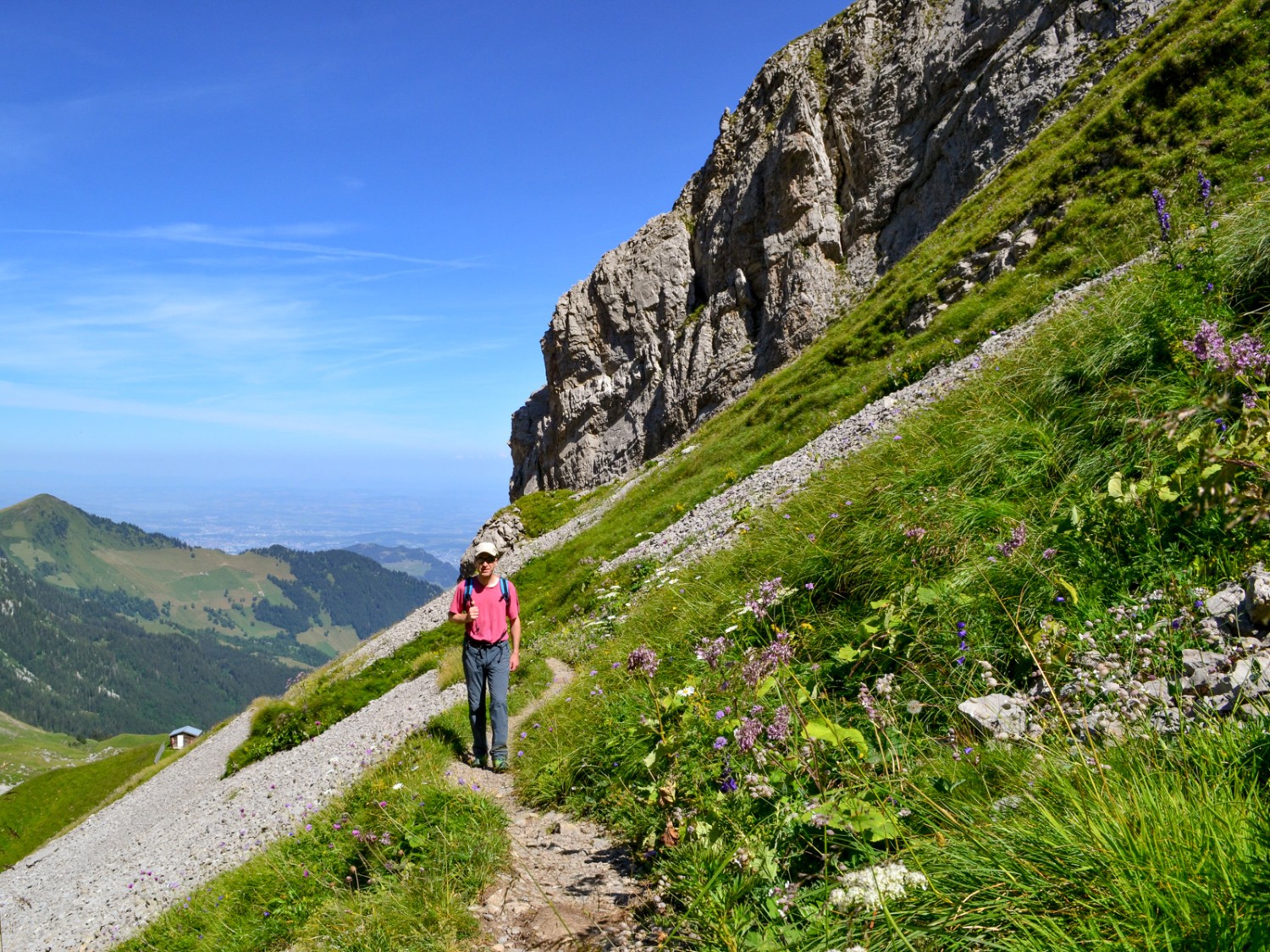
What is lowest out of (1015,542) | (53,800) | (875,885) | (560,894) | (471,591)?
(53,800)

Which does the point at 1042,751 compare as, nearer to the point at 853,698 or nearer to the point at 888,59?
the point at 853,698

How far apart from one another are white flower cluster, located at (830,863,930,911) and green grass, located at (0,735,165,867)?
8785cm

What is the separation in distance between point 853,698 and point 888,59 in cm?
6406

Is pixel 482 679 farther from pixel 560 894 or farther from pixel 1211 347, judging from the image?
pixel 1211 347

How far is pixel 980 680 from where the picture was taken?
516cm

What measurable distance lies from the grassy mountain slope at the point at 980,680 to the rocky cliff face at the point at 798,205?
131ft

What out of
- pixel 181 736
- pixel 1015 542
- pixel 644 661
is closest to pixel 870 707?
pixel 644 661

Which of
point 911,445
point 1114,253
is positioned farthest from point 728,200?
point 911,445

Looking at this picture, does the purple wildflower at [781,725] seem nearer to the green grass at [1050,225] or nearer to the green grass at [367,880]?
the green grass at [367,880]

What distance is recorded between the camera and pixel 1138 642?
4.57 m

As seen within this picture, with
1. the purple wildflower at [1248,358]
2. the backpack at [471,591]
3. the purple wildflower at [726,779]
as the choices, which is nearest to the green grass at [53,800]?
the backpack at [471,591]

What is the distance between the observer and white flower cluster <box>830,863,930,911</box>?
129 inches

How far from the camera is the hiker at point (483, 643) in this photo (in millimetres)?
10617

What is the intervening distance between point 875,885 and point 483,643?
8.19 m
